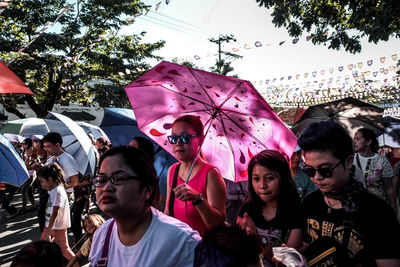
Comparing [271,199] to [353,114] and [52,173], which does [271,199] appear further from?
[52,173]

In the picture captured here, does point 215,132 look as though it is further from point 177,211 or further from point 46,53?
point 46,53

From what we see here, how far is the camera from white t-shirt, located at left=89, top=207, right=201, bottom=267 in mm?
1463

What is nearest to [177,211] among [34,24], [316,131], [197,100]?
[197,100]

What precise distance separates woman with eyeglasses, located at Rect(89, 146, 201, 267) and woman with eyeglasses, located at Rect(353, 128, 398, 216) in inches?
133

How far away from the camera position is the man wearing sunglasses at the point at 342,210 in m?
1.51

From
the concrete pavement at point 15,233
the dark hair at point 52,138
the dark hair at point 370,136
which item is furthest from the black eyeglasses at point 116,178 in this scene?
the concrete pavement at point 15,233

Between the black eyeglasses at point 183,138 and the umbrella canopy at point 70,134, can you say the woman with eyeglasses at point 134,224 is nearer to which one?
the black eyeglasses at point 183,138

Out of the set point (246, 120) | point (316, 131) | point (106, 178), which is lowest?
point (106, 178)

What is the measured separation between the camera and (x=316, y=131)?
1751 mm

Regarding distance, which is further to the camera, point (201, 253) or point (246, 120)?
point (246, 120)

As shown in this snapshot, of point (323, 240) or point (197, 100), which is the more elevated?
point (197, 100)

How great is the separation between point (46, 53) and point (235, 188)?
17.2 meters

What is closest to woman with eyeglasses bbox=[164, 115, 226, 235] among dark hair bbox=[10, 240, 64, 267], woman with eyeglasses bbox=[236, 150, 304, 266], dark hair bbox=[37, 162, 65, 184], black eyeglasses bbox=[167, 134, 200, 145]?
black eyeglasses bbox=[167, 134, 200, 145]

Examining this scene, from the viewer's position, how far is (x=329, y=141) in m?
1.71
